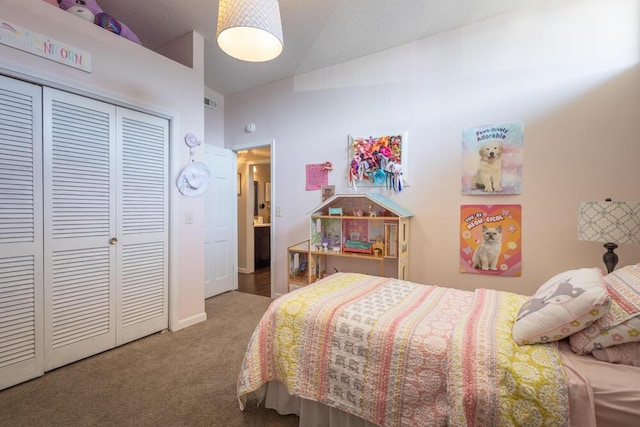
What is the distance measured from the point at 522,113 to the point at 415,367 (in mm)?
2264

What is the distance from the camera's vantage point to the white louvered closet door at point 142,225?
2426 millimetres

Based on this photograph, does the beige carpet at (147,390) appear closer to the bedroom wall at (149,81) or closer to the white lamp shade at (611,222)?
the bedroom wall at (149,81)

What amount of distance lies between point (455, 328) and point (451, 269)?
1.48 meters

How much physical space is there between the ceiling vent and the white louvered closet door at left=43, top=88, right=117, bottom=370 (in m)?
1.71

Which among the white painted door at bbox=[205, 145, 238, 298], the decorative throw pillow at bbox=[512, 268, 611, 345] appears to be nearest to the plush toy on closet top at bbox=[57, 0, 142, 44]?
the white painted door at bbox=[205, 145, 238, 298]

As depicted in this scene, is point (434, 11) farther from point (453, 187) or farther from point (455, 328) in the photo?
point (455, 328)

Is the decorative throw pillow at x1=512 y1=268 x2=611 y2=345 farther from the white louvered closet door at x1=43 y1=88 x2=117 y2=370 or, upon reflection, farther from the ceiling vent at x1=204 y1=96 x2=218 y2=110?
the ceiling vent at x1=204 y1=96 x2=218 y2=110

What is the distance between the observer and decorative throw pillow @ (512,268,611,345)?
1.14 m

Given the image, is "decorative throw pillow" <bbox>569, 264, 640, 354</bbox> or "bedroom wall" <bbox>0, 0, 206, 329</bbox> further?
"bedroom wall" <bbox>0, 0, 206, 329</bbox>

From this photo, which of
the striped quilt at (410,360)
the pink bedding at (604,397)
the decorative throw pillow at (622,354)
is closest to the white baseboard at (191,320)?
the striped quilt at (410,360)

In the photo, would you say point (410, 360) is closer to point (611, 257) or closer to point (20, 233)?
point (611, 257)

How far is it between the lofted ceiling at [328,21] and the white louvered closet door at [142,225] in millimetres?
910

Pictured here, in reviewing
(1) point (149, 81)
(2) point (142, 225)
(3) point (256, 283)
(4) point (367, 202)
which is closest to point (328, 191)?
(4) point (367, 202)

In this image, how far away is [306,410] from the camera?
1.53m
